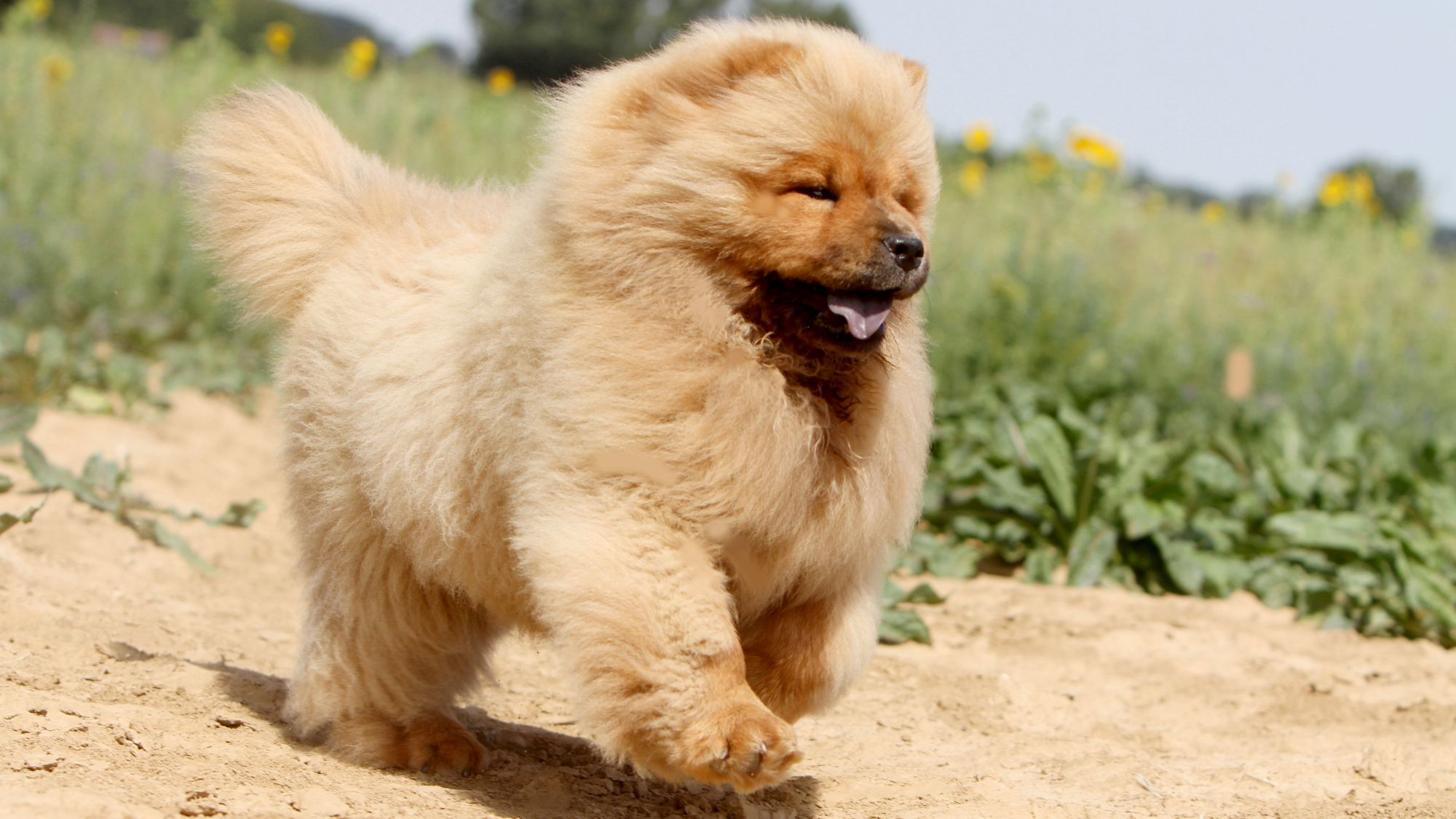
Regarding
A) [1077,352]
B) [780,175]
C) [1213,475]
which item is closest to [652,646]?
[780,175]

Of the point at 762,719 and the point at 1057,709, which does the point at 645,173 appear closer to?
the point at 762,719

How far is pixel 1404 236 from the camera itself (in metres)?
12.3

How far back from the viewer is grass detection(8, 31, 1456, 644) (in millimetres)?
5844

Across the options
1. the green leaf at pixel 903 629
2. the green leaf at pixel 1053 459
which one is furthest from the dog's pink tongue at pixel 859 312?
the green leaf at pixel 1053 459

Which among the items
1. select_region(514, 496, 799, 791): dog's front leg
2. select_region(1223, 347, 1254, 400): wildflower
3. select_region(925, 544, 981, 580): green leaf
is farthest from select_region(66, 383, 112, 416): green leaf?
select_region(1223, 347, 1254, 400): wildflower

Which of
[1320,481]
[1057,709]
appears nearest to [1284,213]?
[1320,481]

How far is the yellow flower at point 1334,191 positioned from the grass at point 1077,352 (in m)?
0.20

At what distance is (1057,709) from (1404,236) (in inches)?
377

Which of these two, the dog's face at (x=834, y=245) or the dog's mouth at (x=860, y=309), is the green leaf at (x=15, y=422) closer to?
the dog's face at (x=834, y=245)

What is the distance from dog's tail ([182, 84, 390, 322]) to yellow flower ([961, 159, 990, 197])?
29.7 ft

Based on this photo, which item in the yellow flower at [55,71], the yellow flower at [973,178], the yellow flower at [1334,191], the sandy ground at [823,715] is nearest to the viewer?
the sandy ground at [823,715]

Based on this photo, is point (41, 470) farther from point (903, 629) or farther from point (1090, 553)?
point (1090, 553)

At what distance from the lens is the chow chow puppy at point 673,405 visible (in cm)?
279

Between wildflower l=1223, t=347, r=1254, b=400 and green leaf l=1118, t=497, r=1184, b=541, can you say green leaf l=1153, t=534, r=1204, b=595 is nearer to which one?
green leaf l=1118, t=497, r=1184, b=541
